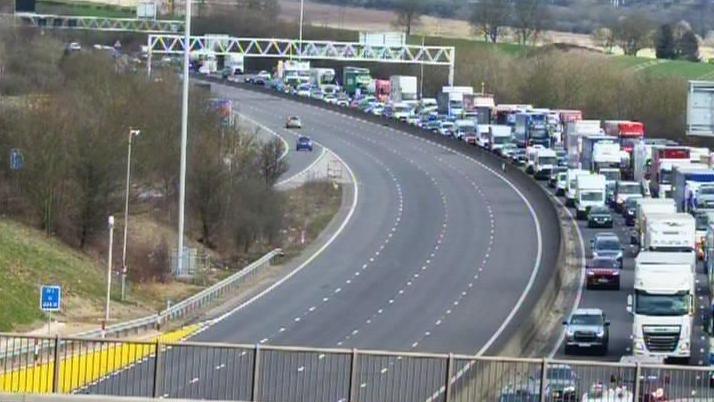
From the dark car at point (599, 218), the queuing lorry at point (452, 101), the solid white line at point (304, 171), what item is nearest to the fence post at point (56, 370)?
the dark car at point (599, 218)

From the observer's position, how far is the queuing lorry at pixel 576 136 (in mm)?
92006

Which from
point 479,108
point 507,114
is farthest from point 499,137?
point 479,108

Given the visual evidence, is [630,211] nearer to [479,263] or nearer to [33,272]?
[479,263]

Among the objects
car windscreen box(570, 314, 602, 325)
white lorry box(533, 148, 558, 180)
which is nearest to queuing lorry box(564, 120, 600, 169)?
white lorry box(533, 148, 558, 180)

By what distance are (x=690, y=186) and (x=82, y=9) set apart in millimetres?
100936

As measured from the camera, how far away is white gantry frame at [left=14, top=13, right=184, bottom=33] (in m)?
144

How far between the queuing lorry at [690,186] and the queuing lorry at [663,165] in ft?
15.1

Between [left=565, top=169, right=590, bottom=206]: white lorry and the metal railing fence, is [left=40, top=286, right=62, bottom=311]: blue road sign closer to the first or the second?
the metal railing fence

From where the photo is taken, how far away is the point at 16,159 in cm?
5719

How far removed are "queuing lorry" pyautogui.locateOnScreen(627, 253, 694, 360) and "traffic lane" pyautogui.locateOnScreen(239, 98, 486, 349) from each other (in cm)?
507

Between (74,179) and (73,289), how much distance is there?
28.5 feet

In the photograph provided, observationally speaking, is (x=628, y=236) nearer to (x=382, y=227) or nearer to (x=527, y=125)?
(x=382, y=227)

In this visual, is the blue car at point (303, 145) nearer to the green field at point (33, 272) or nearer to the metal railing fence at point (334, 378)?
the green field at point (33, 272)

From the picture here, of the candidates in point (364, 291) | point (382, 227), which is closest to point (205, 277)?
point (364, 291)
